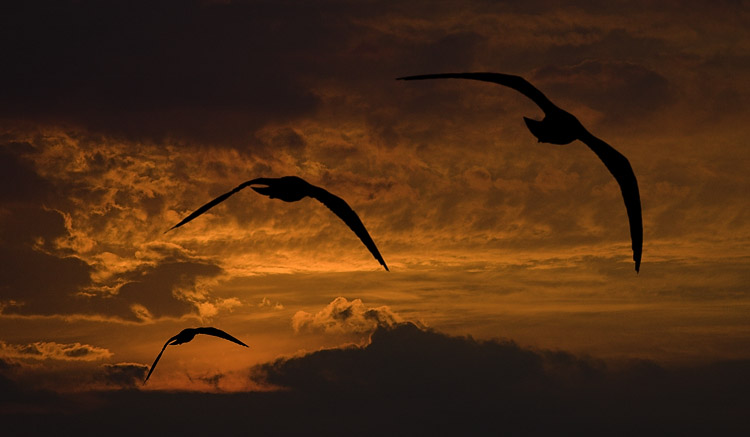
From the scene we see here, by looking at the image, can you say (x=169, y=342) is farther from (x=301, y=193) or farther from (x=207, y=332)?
(x=301, y=193)

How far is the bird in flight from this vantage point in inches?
567

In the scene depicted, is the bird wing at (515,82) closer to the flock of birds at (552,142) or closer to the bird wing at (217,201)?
the flock of birds at (552,142)

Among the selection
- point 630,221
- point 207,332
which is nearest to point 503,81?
point 630,221

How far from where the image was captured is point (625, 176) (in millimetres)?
13156

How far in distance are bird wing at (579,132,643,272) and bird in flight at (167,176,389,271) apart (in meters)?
3.85

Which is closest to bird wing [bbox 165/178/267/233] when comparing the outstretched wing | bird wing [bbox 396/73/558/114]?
bird wing [bbox 396/73/558/114]

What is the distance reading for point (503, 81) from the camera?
12383 mm

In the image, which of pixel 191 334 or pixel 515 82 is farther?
pixel 191 334

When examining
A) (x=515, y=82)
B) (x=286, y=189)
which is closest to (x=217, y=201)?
(x=286, y=189)

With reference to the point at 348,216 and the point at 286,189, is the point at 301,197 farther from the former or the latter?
the point at 348,216

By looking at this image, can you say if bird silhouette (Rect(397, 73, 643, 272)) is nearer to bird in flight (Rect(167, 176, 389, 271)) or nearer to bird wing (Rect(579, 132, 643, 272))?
bird wing (Rect(579, 132, 643, 272))

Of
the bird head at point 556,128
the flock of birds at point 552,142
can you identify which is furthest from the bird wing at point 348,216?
the bird head at point 556,128

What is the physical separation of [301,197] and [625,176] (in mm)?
5668

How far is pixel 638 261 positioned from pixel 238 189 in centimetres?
624
